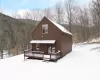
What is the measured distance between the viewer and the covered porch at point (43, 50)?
675 inches

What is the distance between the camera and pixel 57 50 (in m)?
18.0

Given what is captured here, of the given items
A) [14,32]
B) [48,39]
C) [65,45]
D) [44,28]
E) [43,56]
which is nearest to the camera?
[43,56]

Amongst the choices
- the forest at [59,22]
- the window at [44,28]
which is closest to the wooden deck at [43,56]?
the window at [44,28]

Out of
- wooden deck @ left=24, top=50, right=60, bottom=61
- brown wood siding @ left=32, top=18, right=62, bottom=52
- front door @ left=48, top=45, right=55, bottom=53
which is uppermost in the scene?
brown wood siding @ left=32, top=18, right=62, bottom=52

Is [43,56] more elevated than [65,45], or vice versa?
[65,45]

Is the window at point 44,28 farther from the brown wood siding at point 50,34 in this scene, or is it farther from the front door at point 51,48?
the front door at point 51,48

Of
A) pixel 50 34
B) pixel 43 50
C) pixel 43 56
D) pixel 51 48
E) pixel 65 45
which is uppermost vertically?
pixel 50 34

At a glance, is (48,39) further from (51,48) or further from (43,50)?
(43,50)

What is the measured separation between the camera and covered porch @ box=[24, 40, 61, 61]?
17.1m

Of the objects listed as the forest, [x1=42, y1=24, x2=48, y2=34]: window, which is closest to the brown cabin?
[x1=42, y1=24, x2=48, y2=34]: window

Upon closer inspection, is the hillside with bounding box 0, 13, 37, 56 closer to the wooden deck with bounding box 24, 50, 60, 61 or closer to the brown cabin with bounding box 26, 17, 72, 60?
the brown cabin with bounding box 26, 17, 72, 60

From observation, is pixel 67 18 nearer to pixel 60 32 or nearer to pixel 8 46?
pixel 8 46

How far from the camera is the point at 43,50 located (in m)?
19.1

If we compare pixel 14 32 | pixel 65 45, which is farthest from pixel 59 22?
pixel 65 45
